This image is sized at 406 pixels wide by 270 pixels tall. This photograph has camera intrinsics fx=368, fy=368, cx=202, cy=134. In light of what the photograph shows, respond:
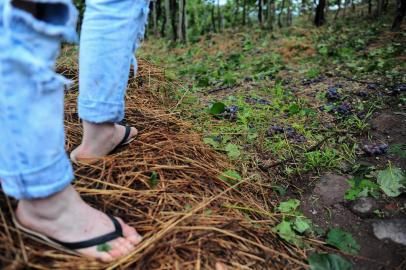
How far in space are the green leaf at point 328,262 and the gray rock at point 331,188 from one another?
16.1 inches

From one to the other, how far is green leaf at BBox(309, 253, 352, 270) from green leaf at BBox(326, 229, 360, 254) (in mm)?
100

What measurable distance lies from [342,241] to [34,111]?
3.73 ft

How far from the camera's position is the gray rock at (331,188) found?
64.8 inches

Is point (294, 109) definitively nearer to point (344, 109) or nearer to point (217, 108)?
point (344, 109)

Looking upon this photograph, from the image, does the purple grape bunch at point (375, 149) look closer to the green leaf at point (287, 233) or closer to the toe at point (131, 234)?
the green leaf at point (287, 233)

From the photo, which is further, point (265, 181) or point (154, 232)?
point (265, 181)

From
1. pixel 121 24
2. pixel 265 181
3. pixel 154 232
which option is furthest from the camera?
pixel 265 181

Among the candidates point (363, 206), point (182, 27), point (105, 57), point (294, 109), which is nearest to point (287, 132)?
point (294, 109)

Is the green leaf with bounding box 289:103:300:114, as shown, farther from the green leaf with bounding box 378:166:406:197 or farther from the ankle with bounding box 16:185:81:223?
the ankle with bounding box 16:185:81:223

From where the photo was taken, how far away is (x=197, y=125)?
2.22 metres

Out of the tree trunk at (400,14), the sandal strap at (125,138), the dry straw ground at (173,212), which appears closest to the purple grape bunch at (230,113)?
the dry straw ground at (173,212)

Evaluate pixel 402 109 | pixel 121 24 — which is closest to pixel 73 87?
pixel 121 24

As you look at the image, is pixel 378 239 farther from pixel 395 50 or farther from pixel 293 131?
pixel 395 50

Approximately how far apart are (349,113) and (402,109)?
33 cm
